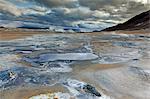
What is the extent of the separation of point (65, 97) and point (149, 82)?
1.40 metres

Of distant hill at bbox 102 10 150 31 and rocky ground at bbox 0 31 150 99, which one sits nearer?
rocky ground at bbox 0 31 150 99

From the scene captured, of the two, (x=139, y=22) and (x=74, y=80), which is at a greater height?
(x=139, y=22)

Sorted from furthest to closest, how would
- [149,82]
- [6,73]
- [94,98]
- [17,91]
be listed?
[6,73] < [149,82] < [17,91] < [94,98]

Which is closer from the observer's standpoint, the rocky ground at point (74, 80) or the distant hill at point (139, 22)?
the rocky ground at point (74, 80)

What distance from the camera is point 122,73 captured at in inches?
158

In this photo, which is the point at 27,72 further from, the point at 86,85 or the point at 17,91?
the point at 86,85

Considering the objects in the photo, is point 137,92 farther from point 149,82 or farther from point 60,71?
point 60,71

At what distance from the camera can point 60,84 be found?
331cm

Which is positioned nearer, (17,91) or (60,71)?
(17,91)

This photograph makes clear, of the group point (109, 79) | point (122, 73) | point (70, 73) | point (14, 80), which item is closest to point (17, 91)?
point (14, 80)

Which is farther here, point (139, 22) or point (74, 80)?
point (139, 22)

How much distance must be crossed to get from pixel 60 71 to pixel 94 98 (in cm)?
139

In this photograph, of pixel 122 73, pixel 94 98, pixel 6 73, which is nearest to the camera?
pixel 94 98

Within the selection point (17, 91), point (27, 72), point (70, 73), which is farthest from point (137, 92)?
point (27, 72)
